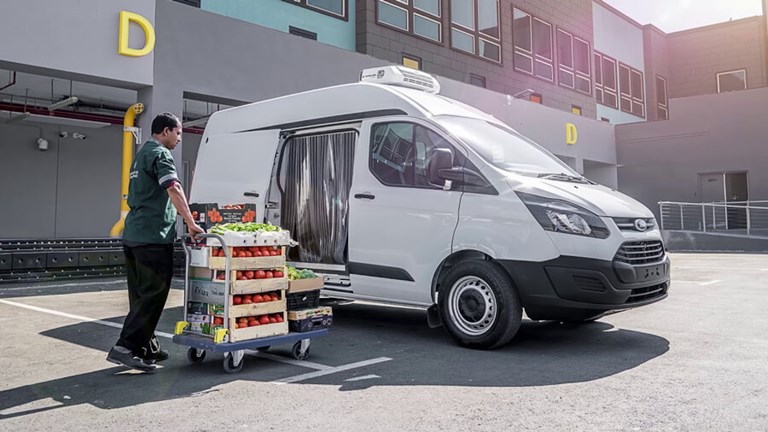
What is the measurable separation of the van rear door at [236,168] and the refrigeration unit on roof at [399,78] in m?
1.30

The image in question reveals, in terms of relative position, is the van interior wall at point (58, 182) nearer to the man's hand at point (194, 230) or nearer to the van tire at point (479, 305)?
the man's hand at point (194, 230)

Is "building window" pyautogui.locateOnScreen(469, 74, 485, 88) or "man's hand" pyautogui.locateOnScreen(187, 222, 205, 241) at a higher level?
"building window" pyautogui.locateOnScreen(469, 74, 485, 88)


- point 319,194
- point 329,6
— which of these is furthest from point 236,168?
point 329,6

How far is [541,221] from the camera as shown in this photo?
16.3 ft

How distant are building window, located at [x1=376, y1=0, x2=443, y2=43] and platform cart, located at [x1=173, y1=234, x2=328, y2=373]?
1517 centimetres

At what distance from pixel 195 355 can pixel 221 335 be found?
634 millimetres

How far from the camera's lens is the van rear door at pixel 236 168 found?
7184 millimetres

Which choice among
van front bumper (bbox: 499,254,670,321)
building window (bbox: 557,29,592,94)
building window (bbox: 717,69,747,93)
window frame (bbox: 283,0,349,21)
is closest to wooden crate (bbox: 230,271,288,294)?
van front bumper (bbox: 499,254,670,321)

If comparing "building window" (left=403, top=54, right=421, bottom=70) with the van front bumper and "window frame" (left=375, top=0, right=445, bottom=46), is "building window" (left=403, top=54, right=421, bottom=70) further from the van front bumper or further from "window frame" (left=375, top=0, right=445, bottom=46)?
the van front bumper

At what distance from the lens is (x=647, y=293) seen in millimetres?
5180

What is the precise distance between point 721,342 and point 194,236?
15.0 ft

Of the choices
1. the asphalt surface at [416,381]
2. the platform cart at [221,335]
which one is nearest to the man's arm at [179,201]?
the platform cart at [221,335]

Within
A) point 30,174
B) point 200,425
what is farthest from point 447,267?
point 30,174

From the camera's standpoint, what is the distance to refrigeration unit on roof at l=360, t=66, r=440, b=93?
673 cm
